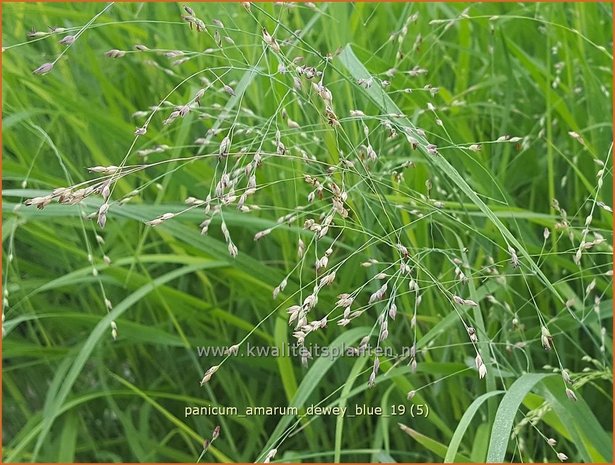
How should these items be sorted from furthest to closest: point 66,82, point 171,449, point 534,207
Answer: point 66,82 → point 534,207 → point 171,449

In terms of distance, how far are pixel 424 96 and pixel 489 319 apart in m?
0.37

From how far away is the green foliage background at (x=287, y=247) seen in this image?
1335mm

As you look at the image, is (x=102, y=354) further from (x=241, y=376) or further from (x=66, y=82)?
(x=66, y=82)

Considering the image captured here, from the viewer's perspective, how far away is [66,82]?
1.74 m

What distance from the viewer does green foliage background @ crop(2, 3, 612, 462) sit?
1.33 m

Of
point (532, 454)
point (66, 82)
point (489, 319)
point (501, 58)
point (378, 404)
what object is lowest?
point (532, 454)

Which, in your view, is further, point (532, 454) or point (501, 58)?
point (501, 58)

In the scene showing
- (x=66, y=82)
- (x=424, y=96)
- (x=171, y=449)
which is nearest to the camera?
(x=424, y=96)

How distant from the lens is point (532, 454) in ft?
4.60

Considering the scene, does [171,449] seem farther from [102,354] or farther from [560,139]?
[560,139]

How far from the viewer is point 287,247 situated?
147 centimetres

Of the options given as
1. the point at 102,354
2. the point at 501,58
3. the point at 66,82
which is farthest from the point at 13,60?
the point at 501,58

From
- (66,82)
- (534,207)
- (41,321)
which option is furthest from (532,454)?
(66,82)

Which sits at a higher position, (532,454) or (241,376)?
(241,376)
